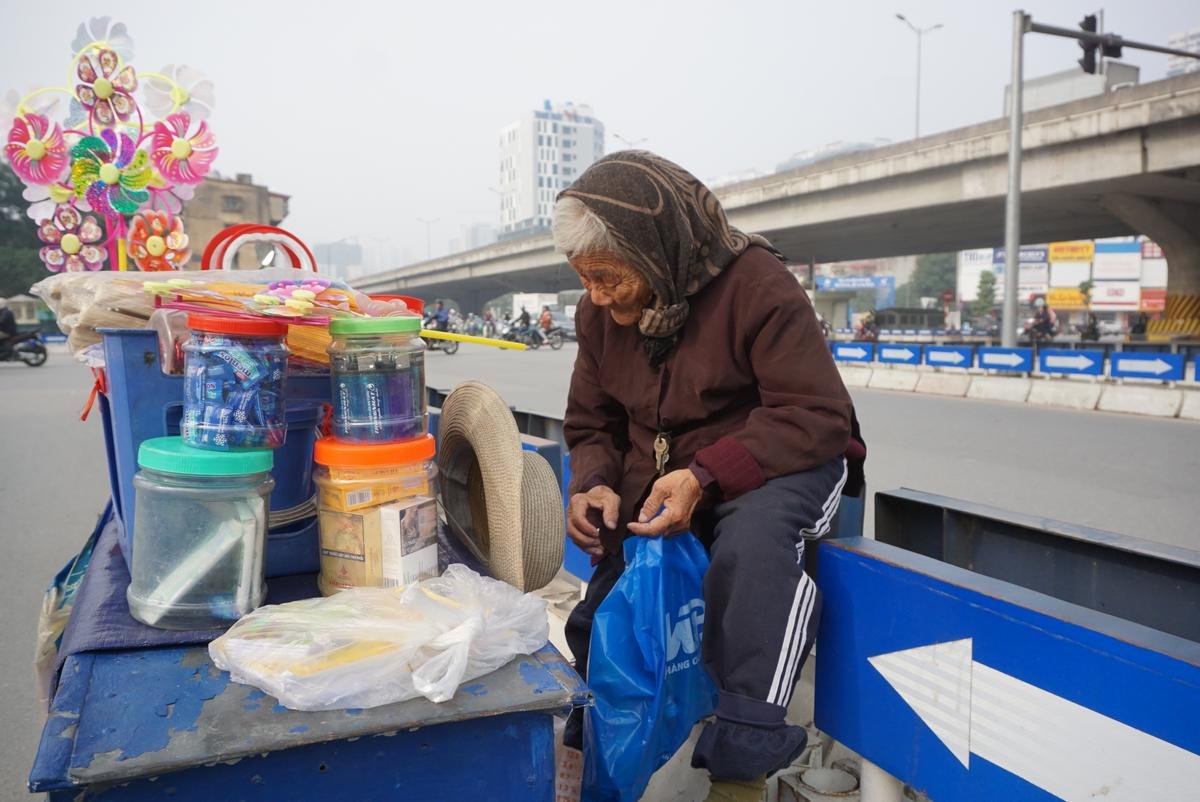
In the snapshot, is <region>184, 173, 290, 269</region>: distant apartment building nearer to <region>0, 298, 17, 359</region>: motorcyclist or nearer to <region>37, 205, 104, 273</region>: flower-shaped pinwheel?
<region>0, 298, 17, 359</region>: motorcyclist

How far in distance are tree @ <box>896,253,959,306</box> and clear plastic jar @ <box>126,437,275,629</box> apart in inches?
3968

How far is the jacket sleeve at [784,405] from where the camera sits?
171 cm

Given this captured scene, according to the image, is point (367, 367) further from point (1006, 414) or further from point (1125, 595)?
point (1006, 414)

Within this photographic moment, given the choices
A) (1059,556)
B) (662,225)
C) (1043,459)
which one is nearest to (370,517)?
(662,225)

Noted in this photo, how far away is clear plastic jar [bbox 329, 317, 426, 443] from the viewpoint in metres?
1.87

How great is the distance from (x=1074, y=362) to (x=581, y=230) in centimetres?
1513

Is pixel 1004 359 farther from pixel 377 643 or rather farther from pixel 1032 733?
pixel 377 643

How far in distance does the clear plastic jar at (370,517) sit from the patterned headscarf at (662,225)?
26.1 inches

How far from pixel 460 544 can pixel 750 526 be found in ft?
3.02

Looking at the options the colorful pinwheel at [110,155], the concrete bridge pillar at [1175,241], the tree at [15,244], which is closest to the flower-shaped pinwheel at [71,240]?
the colorful pinwheel at [110,155]

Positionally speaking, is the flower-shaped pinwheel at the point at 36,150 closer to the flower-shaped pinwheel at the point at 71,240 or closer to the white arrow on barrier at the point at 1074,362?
the flower-shaped pinwheel at the point at 71,240

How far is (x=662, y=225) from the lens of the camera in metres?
1.83

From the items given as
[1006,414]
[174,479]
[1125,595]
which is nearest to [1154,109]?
[1006,414]

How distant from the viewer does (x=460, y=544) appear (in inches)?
88.3
